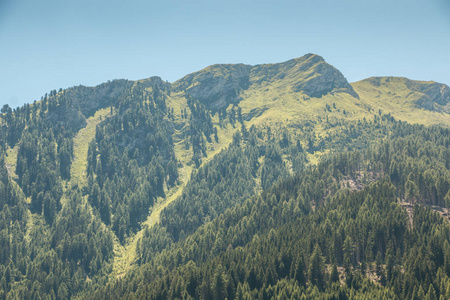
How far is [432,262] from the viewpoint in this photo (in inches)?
4122

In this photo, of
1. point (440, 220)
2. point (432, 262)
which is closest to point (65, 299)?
point (432, 262)

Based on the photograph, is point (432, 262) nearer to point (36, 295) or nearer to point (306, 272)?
point (306, 272)

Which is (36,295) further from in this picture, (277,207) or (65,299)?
(277,207)

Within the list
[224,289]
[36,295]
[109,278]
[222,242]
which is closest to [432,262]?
[224,289]

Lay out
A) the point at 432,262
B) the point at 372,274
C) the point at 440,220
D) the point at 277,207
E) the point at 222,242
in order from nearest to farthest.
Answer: the point at 432,262 → the point at 372,274 → the point at 440,220 → the point at 222,242 → the point at 277,207

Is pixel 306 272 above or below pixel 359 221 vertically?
below

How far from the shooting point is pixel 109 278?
19288 cm

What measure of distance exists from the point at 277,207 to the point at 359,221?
196ft

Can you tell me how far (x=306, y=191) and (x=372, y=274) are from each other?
8310 cm

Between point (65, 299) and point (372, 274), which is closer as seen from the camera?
point (372, 274)

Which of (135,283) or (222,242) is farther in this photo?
(222,242)

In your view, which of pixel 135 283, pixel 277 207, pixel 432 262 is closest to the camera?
pixel 432 262

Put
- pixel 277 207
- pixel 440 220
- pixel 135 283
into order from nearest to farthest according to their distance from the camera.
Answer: pixel 440 220 < pixel 135 283 < pixel 277 207

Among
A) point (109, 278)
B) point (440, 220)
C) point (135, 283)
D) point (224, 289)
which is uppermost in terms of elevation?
point (440, 220)
